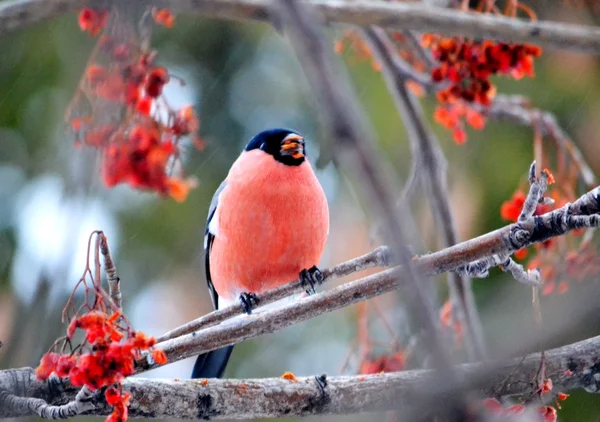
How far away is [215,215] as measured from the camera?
304cm

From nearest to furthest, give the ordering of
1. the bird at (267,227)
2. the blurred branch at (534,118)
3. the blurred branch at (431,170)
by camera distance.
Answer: the blurred branch at (431,170) < the blurred branch at (534,118) < the bird at (267,227)

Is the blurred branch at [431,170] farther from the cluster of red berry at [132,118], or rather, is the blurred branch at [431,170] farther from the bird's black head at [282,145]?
the cluster of red berry at [132,118]

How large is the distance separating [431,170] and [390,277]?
32.6 inches

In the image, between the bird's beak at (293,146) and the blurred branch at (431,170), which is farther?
the bird's beak at (293,146)

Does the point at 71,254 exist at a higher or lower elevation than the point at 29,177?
lower

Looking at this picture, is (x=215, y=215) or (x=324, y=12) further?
(x=215, y=215)

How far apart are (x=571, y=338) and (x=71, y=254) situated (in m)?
2.11

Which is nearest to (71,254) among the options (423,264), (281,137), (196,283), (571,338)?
(423,264)

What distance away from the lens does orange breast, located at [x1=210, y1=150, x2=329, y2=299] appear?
2.81m

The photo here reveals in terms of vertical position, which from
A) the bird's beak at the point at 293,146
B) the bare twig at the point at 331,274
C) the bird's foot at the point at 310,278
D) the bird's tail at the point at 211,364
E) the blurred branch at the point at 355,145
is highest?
the bird's beak at the point at 293,146

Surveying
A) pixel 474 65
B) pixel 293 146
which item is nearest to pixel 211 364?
pixel 293 146

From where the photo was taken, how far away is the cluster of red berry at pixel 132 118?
6.99 feet

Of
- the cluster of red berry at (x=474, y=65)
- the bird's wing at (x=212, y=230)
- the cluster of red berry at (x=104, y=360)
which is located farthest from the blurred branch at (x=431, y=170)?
the cluster of red berry at (x=104, y=360)

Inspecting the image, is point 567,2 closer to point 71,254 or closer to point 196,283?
point 196,283
